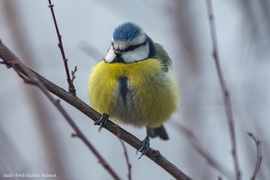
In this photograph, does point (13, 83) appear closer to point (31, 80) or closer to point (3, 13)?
point (3, 13)

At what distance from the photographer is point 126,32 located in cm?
292

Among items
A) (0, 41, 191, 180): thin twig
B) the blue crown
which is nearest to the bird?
the blue crown

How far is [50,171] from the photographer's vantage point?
304cm

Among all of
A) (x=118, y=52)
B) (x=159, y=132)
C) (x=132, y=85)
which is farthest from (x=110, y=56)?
(x=159, y=132)

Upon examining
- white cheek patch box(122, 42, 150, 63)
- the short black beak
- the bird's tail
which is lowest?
the bird's tail

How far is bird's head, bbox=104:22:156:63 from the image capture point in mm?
2891

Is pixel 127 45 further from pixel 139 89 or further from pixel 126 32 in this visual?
pixel 139 89

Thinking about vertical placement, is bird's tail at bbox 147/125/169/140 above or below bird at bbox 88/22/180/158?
below

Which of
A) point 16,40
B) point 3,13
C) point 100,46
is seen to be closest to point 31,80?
point 16,40

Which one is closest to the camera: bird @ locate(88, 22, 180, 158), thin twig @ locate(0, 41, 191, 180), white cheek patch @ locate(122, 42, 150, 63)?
thin twig @ locate(0, 41, 191, 180)

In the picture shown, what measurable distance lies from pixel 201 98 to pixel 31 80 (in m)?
2.58

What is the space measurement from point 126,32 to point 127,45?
0.24 ft

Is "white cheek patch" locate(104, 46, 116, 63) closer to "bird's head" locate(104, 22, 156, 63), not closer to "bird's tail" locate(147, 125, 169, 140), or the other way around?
"bird's head" locate(104, 22, 156, 63)

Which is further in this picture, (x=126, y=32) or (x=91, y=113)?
(x=126, y=32)
